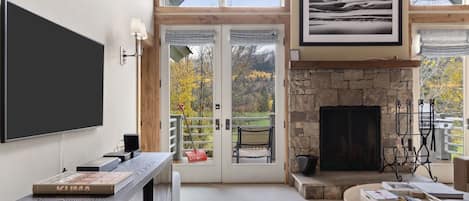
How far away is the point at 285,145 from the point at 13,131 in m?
4.51

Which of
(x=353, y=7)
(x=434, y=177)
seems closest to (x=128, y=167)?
(x=353, y=7)

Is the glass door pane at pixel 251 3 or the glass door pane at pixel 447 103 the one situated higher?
the glass door pane at pixel 251 3

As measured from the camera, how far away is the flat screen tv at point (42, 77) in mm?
2125

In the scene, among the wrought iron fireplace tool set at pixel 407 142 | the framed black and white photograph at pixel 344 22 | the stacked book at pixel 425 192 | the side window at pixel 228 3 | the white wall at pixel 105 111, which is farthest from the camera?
the side window at pixel 228 3

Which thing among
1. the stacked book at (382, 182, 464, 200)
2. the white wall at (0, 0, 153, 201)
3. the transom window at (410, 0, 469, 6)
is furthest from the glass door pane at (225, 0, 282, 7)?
the stacked book at (382, 182, 464, 200)

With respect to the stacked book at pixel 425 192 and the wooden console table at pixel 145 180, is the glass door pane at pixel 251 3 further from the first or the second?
the stacked book at pixel 425 192

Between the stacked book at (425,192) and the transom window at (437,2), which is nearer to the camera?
the stacked book at (425,192)

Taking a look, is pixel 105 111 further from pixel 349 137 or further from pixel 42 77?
pixel 349 137

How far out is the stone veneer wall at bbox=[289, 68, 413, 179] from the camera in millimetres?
5938

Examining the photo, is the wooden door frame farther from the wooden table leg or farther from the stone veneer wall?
the wooden table leg

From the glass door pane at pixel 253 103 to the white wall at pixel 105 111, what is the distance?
1.66m

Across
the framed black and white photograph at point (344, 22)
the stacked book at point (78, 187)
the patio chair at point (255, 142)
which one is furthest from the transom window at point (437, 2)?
the stacked book at point (78, 187)

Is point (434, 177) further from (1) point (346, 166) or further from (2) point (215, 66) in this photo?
(2) point (215, 66)

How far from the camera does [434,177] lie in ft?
19.9
